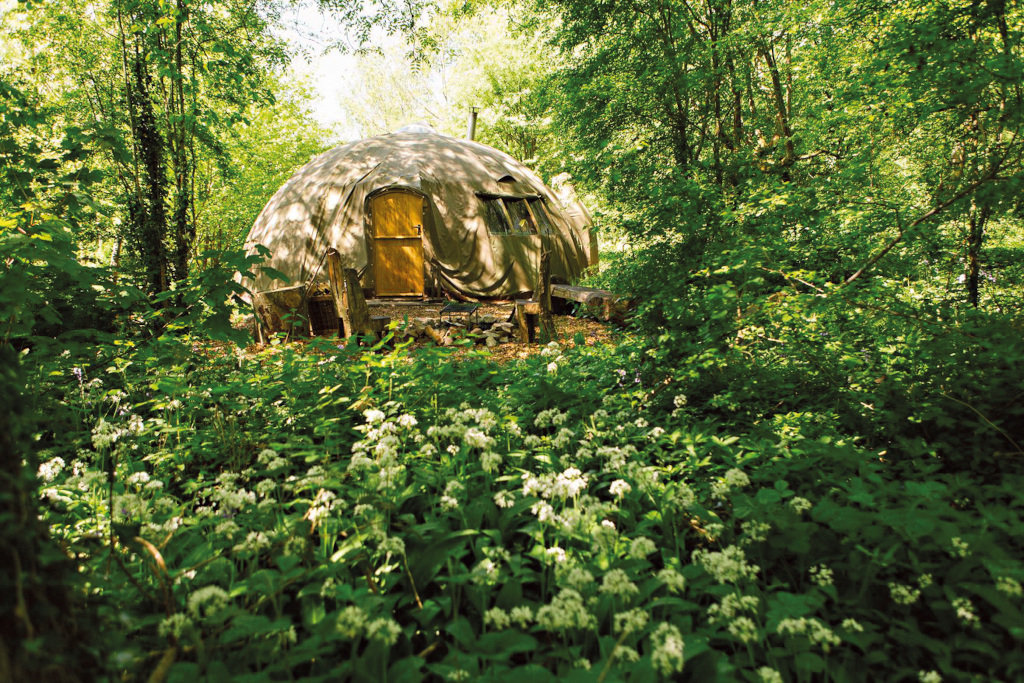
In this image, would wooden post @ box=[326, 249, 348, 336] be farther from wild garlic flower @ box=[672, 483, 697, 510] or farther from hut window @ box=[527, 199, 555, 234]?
wild garlic flower @ box=[672, 483, 697, 510]

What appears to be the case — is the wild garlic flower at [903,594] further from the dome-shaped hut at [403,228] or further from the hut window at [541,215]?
the hut window at [541,215]

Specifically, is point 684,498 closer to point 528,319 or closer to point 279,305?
point 528,319

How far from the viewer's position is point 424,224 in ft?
42.4

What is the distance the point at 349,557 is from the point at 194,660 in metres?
0.59

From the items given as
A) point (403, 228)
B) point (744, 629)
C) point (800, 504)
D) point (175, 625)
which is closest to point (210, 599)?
point (175, 625)

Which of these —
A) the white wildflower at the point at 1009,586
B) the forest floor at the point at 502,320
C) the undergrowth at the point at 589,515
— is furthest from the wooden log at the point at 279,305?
the white wildflower at the point at 1009,586

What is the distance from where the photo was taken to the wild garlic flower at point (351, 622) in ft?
4.85

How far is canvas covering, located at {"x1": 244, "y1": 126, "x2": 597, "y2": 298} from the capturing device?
41.0 feet

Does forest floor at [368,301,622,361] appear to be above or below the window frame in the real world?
below

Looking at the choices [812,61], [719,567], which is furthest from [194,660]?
[812,61]

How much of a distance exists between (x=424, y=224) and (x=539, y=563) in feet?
38.2

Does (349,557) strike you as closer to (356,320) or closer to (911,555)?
(911,555)

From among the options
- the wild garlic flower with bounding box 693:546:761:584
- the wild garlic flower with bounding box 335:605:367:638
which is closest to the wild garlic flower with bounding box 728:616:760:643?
the wild garlic flower with bounding box 693:546:761:584

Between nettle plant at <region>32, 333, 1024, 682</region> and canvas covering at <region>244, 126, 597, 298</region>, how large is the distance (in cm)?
957
